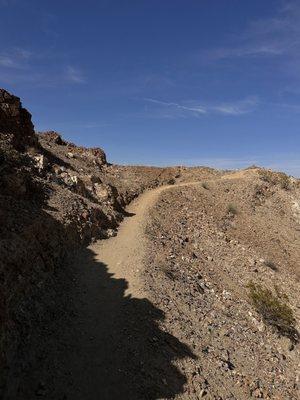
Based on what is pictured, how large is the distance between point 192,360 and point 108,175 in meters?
20.6

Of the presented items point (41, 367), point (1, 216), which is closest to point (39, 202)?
point (1, 216)

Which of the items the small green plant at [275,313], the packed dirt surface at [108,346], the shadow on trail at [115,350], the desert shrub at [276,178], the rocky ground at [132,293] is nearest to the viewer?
the packed dirt surface at [108,346]

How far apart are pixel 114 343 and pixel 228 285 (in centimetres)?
904

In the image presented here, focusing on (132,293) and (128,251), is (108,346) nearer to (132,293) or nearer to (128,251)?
(132,293)

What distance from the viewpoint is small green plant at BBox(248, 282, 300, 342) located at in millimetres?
19672

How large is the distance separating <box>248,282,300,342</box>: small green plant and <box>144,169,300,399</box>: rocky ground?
0.04 meters

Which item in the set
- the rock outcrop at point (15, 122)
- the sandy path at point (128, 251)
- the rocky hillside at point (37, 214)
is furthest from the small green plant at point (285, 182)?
the rock outcrop at point (15, 122)

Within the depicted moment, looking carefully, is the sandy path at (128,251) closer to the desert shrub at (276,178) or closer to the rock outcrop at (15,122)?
the rock outcrop at (15,122)

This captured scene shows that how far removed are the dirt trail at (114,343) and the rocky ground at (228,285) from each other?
0.56 metres

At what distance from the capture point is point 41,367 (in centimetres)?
Answer: 1221

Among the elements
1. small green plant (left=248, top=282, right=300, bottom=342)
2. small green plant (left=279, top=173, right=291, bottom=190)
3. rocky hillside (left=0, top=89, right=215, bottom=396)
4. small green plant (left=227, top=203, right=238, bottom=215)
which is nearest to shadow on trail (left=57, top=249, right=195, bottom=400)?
rocky hillside (left=0, top=89, right=215, bottom=396)

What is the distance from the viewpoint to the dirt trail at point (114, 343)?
Answer: 12461mm

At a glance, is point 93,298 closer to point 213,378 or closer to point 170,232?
point 213,378

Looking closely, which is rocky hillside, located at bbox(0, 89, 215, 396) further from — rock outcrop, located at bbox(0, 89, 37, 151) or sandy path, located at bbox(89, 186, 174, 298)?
sandy path, located at bbox(89, 186, 174, 298)
